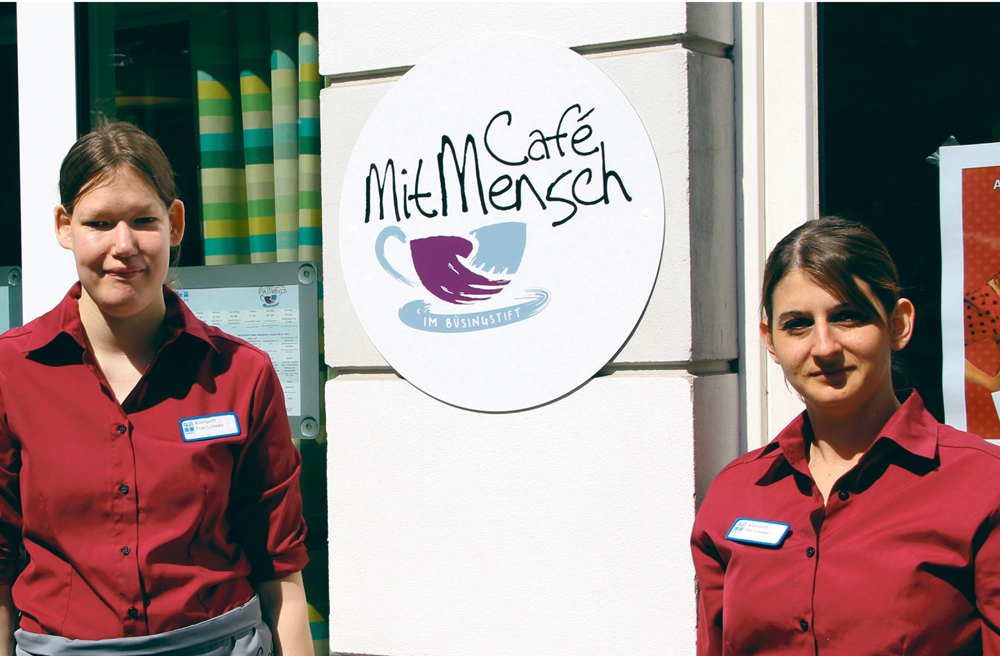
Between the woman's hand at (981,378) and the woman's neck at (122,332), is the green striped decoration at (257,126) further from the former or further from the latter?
the woman's hand at (981,378)

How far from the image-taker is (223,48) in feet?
11.8

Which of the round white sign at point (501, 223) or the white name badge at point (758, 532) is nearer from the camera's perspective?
the white name badge at point (758, 532)

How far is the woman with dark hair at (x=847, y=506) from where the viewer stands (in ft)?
5.34

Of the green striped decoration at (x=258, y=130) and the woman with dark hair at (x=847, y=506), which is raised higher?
the green striped decoration at (x=258, y=130)

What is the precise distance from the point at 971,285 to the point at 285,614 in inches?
73.1


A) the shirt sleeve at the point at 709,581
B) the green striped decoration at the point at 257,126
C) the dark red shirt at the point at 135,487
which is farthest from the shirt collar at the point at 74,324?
the green striped decoration at the point at 257,126

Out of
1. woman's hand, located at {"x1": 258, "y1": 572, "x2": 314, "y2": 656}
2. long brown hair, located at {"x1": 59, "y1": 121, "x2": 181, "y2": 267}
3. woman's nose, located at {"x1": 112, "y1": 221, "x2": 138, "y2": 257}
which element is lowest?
woman's hand, located at {"x1": 258, "y1": 572, "x2": 314, "y2": 656}

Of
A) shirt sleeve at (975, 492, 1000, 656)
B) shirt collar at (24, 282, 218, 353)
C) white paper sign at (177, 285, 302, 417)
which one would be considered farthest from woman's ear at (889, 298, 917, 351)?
white paper sign at (177, 285, 302, 417)

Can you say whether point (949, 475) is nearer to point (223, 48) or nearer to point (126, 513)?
point (126, 513)

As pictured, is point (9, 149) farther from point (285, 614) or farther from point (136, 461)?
Result: point (285, 614)

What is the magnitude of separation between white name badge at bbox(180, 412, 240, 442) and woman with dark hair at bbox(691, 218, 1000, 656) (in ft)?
3.11

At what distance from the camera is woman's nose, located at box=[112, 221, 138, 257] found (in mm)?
1991

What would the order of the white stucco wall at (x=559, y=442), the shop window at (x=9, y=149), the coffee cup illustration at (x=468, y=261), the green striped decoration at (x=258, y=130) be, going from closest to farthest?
the white stucco wall at (x=559, y=442), the coffee cup illustration at (x=468, y=261), the green striped decoration at (x=258, y=130), the shop window at (x=9, y=149)

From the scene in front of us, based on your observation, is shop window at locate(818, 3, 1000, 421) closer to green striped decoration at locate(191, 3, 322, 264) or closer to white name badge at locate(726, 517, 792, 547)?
white name badge at locate(726, 517, 792, 547)
